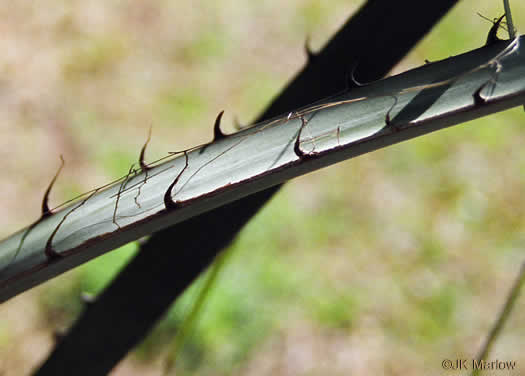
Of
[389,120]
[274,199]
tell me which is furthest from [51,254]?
[274,199]

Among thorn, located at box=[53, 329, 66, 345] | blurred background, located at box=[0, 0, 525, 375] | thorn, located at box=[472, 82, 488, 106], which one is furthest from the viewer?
blurred background, located at box=[0, 0, 525, 375]

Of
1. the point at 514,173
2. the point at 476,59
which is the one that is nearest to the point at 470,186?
the point at 514,173

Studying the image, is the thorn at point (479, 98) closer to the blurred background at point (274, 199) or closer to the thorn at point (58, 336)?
the thorn at point (58, 336)

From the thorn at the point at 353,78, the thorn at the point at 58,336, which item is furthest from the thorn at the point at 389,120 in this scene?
the thorn at the point at 58,336

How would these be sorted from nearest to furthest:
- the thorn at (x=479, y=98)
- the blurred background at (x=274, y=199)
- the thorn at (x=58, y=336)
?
the thorn at (x=479, y=98) < the thorn at (x=58, y=336) < the blurred background at (x=274, y=199)

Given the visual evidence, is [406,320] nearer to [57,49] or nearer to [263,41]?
[263,41]

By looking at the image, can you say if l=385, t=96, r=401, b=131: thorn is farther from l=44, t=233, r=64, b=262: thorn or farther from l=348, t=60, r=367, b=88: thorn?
l=44, t=233, r=64, b=262: thorn

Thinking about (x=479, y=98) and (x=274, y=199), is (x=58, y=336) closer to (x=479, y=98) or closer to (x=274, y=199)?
(x=479, y=98)

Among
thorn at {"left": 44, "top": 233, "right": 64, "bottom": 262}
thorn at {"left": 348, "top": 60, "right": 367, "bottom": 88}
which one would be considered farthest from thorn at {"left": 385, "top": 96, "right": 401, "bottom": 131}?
thorn at {"left": 44, "top": 233, "right": 64, "bottom": 262}

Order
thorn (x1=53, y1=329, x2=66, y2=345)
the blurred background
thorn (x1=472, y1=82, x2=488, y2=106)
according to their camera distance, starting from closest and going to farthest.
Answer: thorn (x1=472, y1=82, x2=488, y2=106), thorn (x1=53, y1=329, x2=66, y2=345), the blurred background
